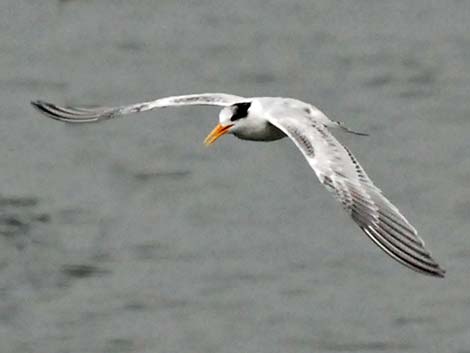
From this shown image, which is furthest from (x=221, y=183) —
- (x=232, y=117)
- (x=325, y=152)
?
(x=325, y=152)

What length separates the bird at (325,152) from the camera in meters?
18.2

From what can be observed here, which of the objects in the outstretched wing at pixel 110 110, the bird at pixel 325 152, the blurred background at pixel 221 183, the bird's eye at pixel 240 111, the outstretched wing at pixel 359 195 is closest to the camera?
the outstretched wing at pixel 359 195

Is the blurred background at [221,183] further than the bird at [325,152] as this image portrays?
Yes

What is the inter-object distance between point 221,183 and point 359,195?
25.9 ft

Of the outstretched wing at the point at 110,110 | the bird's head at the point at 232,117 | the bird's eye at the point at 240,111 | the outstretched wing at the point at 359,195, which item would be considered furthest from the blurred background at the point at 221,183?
the outstretched wing at the point at 359,195

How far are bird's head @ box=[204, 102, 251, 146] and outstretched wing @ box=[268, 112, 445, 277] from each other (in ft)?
1.18

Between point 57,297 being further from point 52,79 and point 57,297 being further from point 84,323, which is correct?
point 52,79

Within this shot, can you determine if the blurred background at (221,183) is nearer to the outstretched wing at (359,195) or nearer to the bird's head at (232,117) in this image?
the bird's head at (232,117)

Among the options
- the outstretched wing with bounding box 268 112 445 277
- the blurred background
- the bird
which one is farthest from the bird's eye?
the blurred background

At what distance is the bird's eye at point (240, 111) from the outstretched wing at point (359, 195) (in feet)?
1.11

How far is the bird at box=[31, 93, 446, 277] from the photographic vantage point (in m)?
18.2

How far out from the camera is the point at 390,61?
3170cm

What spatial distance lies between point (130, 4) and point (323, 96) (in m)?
5.70

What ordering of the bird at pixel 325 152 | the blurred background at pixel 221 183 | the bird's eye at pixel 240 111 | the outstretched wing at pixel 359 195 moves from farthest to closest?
1. the blurred background at pixel 221 183
2. the bird's eye at pixel 240 111
3. the bird at pixel 325 152
4. the outstretched wing at pixel 359 195
